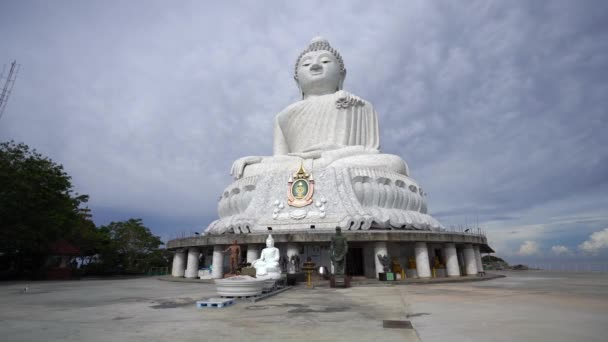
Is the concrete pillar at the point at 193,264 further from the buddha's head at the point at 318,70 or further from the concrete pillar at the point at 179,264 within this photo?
the buddha's head at the point at 318,70

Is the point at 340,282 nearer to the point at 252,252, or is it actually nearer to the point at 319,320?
the point at 252,252

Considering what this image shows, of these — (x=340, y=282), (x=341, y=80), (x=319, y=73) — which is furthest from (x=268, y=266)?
(x=341, y=80)

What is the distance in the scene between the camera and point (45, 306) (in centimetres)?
722

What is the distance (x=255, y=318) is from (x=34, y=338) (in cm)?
271

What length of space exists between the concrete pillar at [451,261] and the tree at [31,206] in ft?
57.3

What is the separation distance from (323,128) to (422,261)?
10081 millimetres

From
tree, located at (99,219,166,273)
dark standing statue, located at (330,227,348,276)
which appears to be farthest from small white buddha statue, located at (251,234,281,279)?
tree, located at (99,219,166,273)

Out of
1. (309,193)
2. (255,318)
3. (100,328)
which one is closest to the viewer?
(100,328)

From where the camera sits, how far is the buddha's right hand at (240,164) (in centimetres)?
1905

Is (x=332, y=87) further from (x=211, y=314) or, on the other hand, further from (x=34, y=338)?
(x=34, y=338)

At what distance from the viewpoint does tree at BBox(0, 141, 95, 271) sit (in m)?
14.5

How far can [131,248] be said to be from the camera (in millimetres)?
25578

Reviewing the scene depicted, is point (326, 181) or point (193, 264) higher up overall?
point (326, 181)

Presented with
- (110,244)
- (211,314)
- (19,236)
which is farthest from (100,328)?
(110,244)
